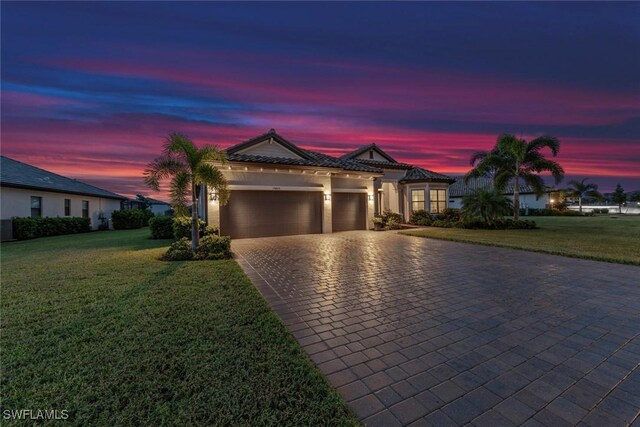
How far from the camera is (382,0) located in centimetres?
1120

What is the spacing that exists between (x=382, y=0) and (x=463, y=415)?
14237 mm

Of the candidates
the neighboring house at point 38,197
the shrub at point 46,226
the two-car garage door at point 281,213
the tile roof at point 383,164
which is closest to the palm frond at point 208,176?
the two-car garage door at point 281,213

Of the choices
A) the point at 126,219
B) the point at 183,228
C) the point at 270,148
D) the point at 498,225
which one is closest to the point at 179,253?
the point at 183,228

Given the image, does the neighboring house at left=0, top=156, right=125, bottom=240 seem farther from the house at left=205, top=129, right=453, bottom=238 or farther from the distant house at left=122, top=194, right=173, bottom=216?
the house at left=205, top=129, right=453, bottom=238

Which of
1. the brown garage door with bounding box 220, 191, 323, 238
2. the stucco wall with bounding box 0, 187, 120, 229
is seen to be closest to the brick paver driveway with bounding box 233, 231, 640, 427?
the brown garage door with bounding box 220, 191, 323, 238

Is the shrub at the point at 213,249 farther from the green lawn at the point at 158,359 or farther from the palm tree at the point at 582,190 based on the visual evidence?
the palm tree at the point at 582,190

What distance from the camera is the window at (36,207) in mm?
17408

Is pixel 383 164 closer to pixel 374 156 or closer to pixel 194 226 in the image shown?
pixel 374 156

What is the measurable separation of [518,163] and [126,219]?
32.9 m

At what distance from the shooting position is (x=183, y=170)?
8.98 m

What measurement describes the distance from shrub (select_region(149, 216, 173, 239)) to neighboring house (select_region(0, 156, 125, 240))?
8694mm

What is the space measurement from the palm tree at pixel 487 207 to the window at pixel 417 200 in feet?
13.6

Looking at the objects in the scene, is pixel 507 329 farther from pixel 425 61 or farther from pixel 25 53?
pixel 25 53

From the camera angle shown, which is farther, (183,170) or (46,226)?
(46,226)
